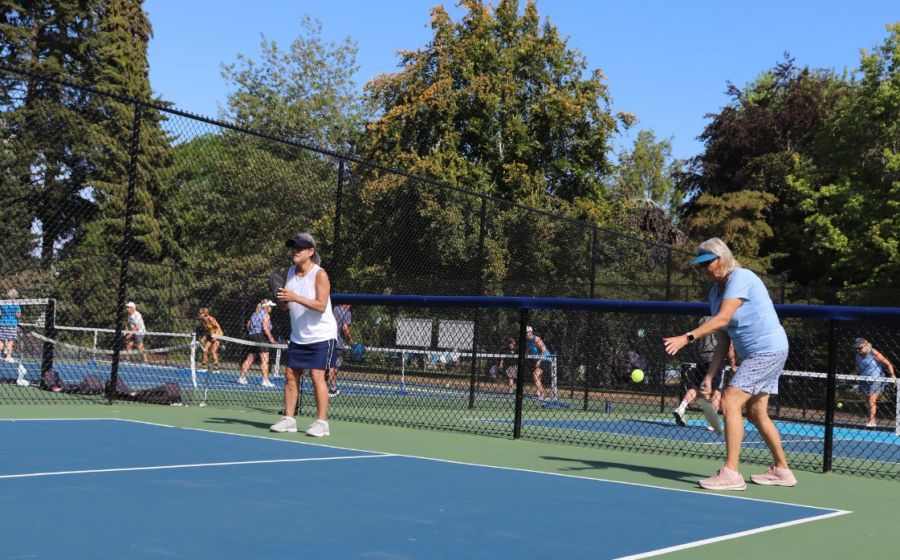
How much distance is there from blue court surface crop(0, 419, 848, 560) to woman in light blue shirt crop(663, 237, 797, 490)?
1.50ft

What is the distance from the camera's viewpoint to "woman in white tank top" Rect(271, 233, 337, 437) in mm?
9500

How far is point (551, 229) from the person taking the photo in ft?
71.7

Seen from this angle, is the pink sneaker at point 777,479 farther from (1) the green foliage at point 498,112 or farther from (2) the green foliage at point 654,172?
(2) the green foliage at point 654,172

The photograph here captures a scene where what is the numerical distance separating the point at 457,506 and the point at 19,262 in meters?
15.2

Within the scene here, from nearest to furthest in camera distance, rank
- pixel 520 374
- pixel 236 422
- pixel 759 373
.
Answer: pixel 759 373 → pixel 520 374 → pixel 236 422

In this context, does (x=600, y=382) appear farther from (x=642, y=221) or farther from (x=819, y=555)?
(x=642, y=221)

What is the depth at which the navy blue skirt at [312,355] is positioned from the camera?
9586mm

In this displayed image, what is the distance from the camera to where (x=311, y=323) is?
9664mm

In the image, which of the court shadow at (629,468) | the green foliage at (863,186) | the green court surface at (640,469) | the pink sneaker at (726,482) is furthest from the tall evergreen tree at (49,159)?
the green foliage at (863,186)

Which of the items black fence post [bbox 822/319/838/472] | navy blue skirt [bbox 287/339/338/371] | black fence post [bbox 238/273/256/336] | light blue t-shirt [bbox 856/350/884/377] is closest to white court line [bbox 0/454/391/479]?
navy blue skirt [bbox 287/339/338/371]

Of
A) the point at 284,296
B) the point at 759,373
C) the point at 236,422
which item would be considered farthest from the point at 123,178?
the point at 759,373

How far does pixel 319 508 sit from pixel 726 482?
2.89m

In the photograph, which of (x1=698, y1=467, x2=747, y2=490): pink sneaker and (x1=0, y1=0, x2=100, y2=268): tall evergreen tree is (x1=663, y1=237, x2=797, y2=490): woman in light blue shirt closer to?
(x1=698, y1=467, x2=747, y2=490): pink sneaker

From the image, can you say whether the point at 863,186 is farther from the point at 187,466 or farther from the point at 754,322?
the point at 187,466
